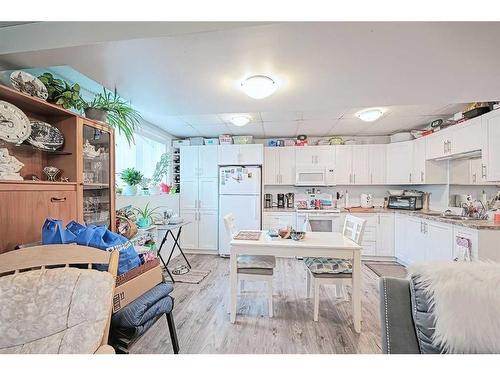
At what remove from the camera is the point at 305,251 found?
2164mm

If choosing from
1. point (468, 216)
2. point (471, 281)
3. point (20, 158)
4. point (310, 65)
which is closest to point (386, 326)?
point (471, 281)

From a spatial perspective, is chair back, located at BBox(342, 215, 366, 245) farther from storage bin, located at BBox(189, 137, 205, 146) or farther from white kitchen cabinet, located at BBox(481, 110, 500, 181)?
storage bin, located at BBox(189, 137, 205, 146)

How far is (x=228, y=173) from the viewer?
4488 millimetres

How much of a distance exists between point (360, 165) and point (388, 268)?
181 centimetres

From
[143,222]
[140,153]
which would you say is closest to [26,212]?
[143,222]

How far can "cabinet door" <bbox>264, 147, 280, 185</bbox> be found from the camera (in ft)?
15.4

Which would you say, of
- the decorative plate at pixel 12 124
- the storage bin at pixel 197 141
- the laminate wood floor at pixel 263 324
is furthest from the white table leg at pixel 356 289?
the storage bin at pixel 197 141

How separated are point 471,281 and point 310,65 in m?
1.50

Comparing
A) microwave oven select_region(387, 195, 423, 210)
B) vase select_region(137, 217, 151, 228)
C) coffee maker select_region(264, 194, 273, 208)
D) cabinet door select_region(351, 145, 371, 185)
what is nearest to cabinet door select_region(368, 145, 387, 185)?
cabinet door select_region(351, 145, 371, 185)

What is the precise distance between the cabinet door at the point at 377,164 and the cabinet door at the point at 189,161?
3.22 meters

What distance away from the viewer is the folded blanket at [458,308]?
80cm

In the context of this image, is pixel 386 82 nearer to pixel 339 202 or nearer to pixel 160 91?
pixel 160 91

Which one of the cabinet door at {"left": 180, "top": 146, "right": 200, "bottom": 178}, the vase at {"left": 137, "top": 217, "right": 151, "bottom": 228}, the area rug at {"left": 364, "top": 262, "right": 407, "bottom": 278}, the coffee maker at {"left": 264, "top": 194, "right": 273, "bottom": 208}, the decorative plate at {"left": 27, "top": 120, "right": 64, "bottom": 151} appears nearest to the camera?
the decorative plate at {"left": 27, "top": 120, "right": 64, "bottom": 151}

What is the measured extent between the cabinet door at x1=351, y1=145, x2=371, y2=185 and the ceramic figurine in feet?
14.7
